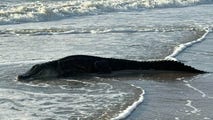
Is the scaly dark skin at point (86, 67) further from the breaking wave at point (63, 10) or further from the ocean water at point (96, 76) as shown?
the breaking wave at point (63, 10)

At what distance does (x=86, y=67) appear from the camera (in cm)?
1134

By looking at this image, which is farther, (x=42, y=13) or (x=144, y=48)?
(x=42, y=13)

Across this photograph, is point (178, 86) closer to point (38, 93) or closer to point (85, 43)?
point (38, 93)

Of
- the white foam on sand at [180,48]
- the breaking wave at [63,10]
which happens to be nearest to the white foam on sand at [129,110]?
the white foam on sand at [180,48]

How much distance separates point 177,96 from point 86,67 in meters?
2.77

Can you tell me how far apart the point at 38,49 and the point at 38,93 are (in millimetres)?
6037

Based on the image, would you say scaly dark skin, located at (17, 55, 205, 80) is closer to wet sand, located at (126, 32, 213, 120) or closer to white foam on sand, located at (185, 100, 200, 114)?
wet sand, located at (126, 32, 213, 120)

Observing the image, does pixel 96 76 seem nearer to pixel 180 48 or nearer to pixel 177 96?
pixel 177 96

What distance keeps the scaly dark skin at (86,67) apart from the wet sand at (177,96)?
31 centimetres

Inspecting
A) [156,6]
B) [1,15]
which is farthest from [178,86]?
[156,6]

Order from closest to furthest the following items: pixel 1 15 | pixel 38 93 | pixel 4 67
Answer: pixel 38 93 → pixel 4 67 → pixel 1 15

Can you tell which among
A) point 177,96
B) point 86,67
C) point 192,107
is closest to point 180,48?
point 86,67

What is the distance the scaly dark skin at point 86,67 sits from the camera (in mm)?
10906

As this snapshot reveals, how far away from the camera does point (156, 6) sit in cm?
4044
